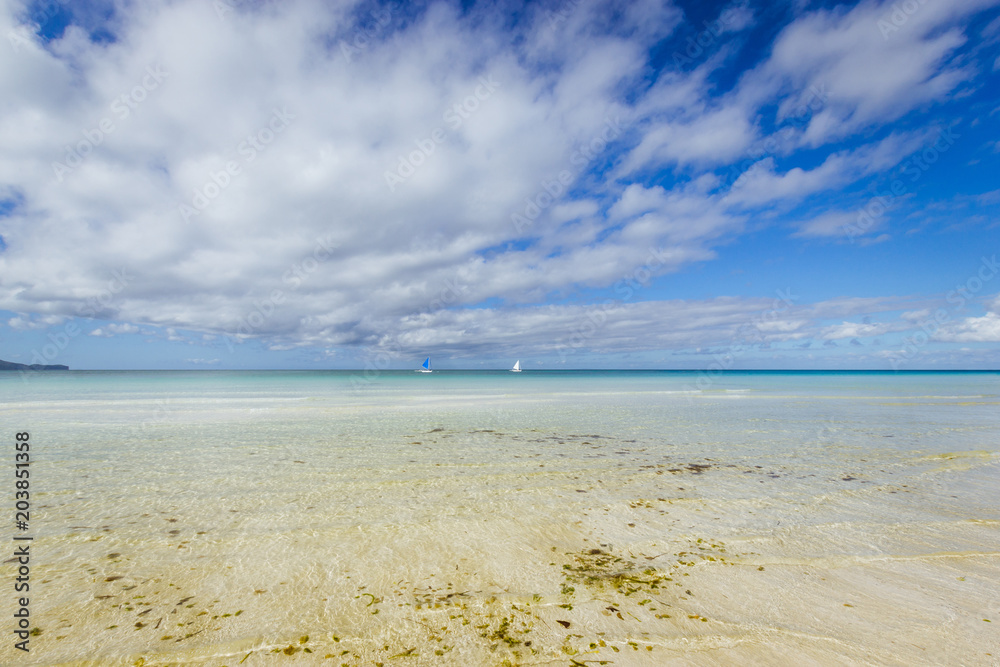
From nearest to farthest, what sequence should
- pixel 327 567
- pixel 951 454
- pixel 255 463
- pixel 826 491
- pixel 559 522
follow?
pixel 327 567
pixel 559 522
pixel 826 491
pixel 255 463
pixel 951 454

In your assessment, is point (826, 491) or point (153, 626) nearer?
point (153, 626)

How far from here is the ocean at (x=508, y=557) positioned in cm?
447

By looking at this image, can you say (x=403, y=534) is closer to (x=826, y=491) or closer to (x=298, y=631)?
(x=298, y=631)

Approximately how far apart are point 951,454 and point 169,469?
24.4 m

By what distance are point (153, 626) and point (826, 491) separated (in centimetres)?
1278

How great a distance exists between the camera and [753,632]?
15.3ft

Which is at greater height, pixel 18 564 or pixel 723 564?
pixel 18 564

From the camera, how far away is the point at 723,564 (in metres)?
6.28

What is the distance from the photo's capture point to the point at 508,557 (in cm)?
652

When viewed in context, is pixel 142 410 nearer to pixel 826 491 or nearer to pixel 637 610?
pixel 637 610

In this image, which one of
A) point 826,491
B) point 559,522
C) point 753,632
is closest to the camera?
point 753,632

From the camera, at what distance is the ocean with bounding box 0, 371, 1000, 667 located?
447cm

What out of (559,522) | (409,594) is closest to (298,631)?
(409,594)

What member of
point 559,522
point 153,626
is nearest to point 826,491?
point 559,522
